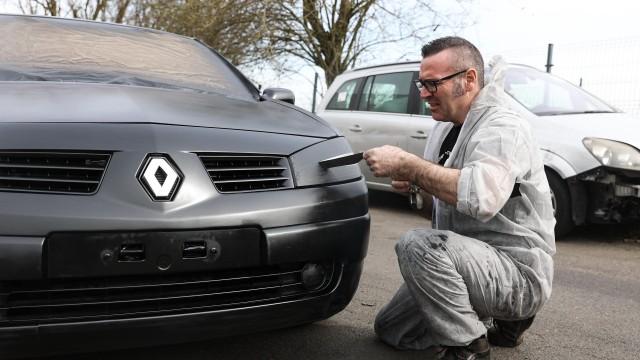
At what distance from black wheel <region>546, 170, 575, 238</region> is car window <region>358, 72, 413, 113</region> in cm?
176

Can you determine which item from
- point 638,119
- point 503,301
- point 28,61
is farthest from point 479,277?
point 638,119

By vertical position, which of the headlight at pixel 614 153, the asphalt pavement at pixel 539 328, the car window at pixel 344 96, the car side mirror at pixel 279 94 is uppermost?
the car side mirror at pixel 279 94

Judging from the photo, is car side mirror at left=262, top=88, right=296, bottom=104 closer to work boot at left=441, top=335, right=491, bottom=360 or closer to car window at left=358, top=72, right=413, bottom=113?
work boot at left=441, top=335, right=491, bottom=360

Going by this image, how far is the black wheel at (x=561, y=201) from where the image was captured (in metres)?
4.49

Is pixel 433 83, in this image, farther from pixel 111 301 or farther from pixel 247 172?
pixel 111 301

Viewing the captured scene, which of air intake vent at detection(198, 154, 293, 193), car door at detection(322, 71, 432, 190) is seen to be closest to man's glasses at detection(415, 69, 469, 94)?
air intake vent at detection(198, 154, 293, 193)

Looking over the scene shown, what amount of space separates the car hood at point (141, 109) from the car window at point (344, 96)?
13.7 ft

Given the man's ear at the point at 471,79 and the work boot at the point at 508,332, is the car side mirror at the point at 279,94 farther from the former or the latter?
the work boot at the point at 508,332

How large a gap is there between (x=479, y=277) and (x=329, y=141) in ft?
2.30

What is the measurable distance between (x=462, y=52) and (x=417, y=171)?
503 mm

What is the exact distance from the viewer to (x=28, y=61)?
2557mm

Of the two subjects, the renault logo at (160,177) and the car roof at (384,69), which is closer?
the renault logo at (160,177)

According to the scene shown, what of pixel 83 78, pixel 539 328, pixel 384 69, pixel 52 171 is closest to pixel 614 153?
pixel 539 328

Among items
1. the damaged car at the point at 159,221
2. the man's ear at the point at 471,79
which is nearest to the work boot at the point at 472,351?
the damaged car at the point at 159,221
